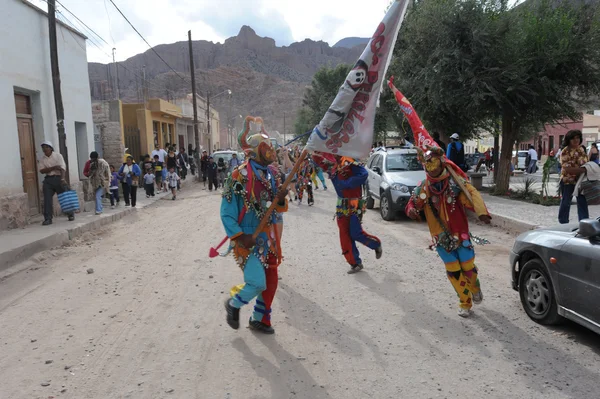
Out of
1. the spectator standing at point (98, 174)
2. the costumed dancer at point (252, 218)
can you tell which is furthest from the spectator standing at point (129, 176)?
the costumed dancer at point (252, 218)

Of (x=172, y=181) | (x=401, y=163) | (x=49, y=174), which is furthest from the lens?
Result: (x=172, y=181)

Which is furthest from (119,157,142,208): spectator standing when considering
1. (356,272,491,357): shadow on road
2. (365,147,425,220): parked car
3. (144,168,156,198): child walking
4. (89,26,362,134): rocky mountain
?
(89,26,362,134): rocky mountain

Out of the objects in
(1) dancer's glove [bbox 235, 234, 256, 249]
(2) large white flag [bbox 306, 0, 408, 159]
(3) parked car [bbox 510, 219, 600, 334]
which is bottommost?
(3) parked car [bbox 510, 219, 600, 334]

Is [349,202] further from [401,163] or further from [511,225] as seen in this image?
[401,163]

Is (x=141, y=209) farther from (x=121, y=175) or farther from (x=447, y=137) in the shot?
(x=447, y=137)

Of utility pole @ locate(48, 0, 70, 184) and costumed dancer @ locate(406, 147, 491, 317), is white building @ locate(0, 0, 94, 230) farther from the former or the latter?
costumed dancer @ locate(406, 147, 491, 317)

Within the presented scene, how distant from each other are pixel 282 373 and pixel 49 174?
864 cm

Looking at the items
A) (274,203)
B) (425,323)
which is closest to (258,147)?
(274,203)

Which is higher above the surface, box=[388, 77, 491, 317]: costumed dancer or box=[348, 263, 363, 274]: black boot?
box=[388, 77, 491, 317]: costumed dancer

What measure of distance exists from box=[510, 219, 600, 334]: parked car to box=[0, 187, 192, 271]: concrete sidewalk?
287 inches

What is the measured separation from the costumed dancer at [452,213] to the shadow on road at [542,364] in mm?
410

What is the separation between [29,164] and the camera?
1100 centimetres

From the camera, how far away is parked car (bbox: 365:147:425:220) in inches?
415

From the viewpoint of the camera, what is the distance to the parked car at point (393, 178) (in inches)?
415
